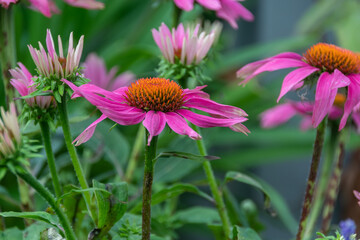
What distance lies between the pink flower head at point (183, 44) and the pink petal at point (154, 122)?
86 millimetres

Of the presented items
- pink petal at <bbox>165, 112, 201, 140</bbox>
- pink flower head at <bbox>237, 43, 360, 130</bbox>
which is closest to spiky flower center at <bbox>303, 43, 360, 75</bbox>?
pink flower head at <bbox>237, 43, 360, 130</bbox>

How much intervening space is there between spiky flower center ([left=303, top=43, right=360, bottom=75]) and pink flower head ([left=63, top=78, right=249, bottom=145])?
0.08 meters

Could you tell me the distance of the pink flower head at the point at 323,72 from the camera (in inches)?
10.8

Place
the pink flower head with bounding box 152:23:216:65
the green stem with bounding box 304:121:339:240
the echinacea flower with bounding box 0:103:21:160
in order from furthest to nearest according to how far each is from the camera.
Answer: the green stem with bounding box 304:121:339:240 < the pink flower head with bounding box 152:23:216:65 < the echinacea flower with bounding box 0:103:21:160

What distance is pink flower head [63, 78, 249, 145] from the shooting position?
0.24m

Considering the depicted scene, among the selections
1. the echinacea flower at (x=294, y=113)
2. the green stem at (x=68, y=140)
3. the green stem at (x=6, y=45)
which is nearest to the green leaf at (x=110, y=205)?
the green stem at (x=68, y=140)

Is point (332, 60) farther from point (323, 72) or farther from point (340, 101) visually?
point (340, 101)

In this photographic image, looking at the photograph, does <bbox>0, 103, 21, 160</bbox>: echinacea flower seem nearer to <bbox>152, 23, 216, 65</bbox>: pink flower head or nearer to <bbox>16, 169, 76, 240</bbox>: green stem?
<bbox>16, 169, 76, 240</bbox>: green stem

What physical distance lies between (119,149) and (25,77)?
9.2 inches

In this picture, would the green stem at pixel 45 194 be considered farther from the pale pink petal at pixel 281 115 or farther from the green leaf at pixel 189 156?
the pale pink petal at pixel 281 115

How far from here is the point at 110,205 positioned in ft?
0.88

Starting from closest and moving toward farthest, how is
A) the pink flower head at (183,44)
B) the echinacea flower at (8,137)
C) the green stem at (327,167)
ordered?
the echinacea flower at (8,137), the pink flower head at (183,44), the green stem at (327,167)

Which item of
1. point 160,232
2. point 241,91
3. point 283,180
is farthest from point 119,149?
point 283,180

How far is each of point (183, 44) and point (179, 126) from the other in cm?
10
